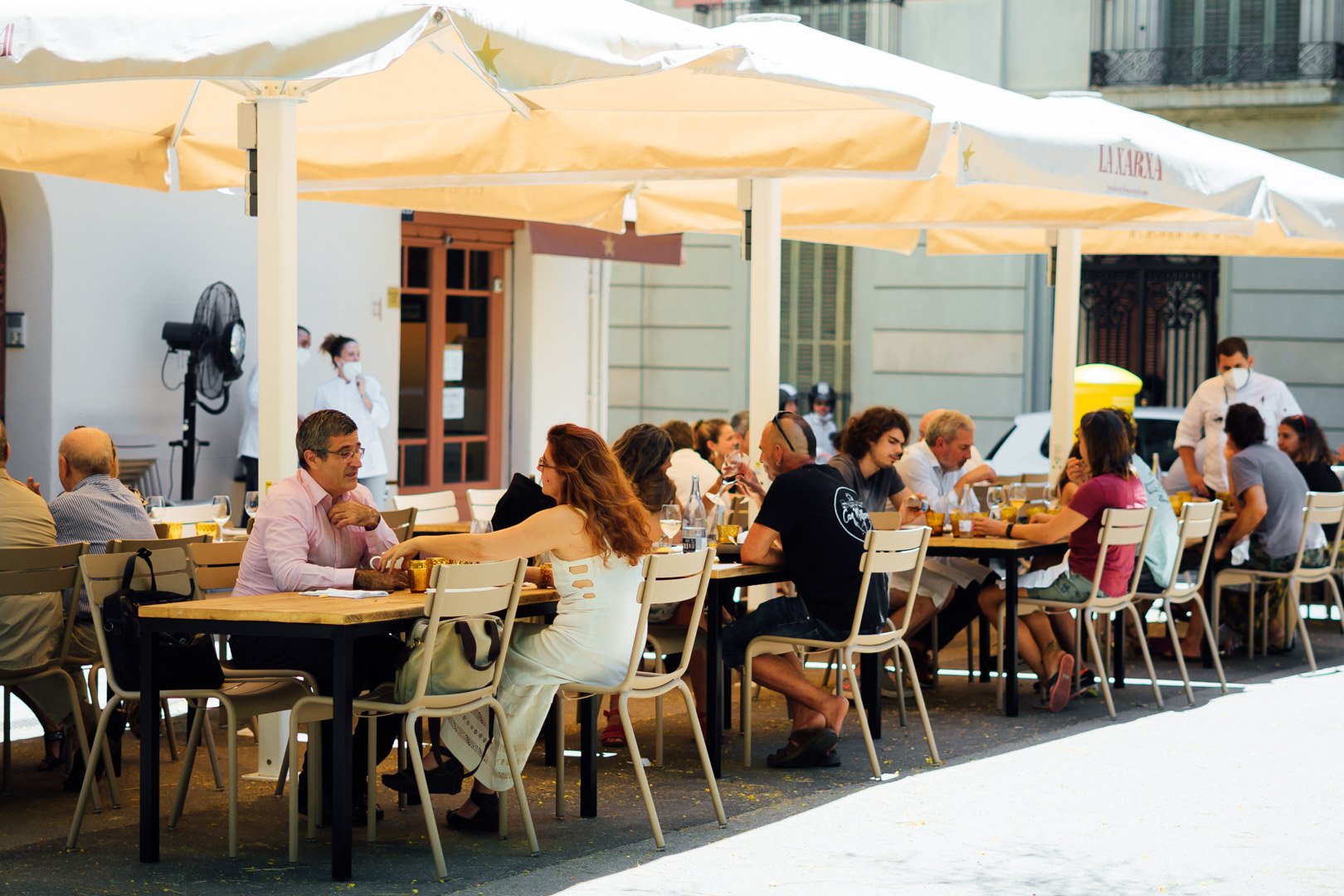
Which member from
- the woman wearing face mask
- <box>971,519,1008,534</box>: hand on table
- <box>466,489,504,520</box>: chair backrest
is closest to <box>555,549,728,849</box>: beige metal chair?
<box>971,519,1008,534</box>: hand on table

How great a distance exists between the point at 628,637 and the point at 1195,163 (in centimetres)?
487

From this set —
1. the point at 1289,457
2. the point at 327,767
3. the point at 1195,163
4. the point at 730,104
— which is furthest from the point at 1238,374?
the point at 327,767

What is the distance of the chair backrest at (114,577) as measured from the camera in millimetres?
6230

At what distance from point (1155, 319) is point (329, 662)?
16.3m

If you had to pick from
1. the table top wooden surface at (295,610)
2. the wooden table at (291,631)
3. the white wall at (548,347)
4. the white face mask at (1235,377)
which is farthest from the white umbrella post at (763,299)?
the white wall at (548,347)

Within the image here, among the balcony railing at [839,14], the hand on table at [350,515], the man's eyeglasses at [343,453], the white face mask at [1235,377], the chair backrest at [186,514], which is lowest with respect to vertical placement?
the chair backrest at [186,514]

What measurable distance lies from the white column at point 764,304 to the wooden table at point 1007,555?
1.00 meters

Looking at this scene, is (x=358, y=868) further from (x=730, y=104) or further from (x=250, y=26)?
(x=730, y=104)

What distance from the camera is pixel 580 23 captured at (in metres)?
6.33

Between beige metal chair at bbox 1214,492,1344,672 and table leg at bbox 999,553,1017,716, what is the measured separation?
2.08 m

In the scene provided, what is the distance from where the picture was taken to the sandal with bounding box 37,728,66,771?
749 cm

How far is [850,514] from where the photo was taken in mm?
7750

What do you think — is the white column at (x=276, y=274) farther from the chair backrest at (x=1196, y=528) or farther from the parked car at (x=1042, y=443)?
the parked car at (x=1042, y=443)

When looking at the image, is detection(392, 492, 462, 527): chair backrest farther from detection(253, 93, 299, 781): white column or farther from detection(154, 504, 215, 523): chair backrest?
detection(253, 93, 299, 781): white column
